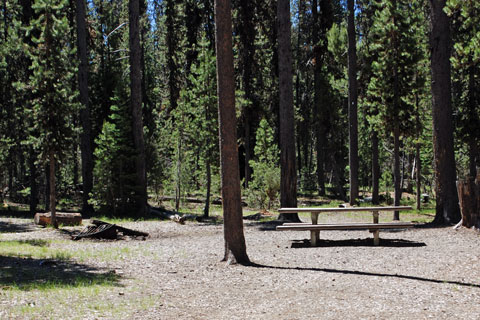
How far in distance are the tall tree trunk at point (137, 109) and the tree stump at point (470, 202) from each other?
38.4ft

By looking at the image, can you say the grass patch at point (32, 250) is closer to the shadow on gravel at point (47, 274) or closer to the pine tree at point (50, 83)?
the shadow on gravel at point (47, 274)

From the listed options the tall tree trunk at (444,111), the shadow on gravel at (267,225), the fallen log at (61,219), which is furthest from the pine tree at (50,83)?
the tall tree trunk at (444,111)

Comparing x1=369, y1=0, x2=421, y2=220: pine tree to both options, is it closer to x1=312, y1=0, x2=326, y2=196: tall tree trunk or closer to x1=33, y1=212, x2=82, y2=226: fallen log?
x1=312, y1=0, x2=326, y2=196: tall tree trunk

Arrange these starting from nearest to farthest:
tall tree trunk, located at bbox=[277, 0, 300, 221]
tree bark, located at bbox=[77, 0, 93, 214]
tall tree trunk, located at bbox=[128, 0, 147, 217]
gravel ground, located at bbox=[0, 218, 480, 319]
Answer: gravel ground, located at bbox=[0, 218, 480, 319]
tall tree trunk, located at bbox=[277, 0, 300, 221]
tall tree trunk, located at bbox=[128, 0, 147, 217]
tree bark, located at bbox=[77, 0, 93, 214]

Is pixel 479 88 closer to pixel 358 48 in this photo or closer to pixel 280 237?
pixel 358 48

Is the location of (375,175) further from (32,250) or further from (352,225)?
(32,250)

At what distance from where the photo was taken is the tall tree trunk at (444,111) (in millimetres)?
13781

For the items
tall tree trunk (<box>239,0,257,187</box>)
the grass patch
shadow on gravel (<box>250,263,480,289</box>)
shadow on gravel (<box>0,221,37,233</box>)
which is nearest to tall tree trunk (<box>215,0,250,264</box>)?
shadow on gravel (<box>250,263,480,289</box>)

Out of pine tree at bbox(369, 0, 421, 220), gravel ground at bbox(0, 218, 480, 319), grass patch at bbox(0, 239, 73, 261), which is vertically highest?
pine tree at bbox(369, 0, 421, 220)

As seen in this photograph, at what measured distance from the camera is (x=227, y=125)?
9.05 metres

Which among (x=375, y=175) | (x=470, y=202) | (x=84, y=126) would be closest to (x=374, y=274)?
(x=470, y=202)

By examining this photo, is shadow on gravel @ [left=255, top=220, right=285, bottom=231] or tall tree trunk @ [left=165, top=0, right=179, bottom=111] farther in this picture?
tall tree trunk @ [left=165, top=0, right=179, bottom=111]

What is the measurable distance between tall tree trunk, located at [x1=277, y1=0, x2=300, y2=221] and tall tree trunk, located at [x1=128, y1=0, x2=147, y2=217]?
6.33 metres

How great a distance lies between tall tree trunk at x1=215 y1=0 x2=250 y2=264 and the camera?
9.05 m
